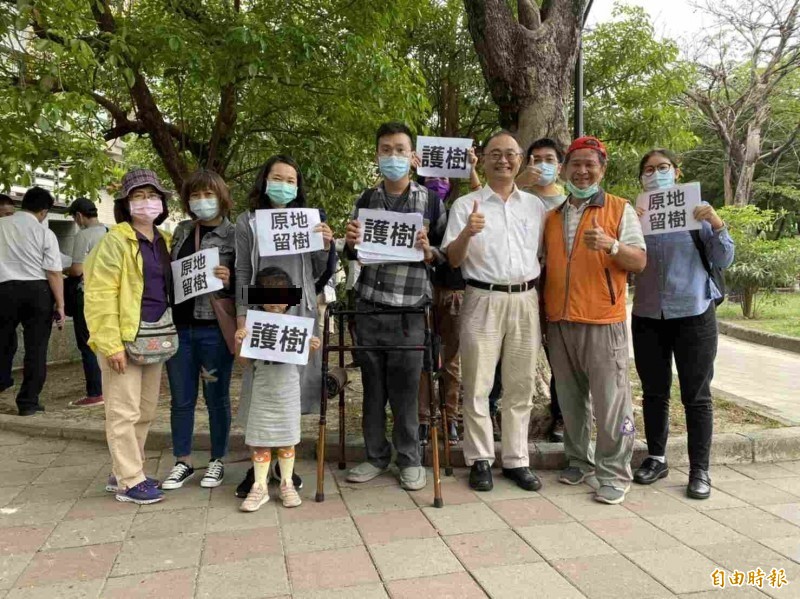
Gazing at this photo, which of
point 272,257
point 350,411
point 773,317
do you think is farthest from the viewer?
point 773,317

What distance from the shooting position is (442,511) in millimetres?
3537

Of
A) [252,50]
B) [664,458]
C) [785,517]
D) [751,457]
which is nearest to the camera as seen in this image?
[785,517]

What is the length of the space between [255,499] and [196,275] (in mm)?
1352

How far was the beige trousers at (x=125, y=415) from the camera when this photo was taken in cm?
364

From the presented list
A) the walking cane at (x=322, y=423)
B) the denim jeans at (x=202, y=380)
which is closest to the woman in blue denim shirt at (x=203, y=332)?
the denim jeans at (x=202, y=380)

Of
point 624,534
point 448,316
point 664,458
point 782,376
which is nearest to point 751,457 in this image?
point 664,458

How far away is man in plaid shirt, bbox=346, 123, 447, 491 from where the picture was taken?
3812mm

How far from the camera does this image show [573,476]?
3.97 metres

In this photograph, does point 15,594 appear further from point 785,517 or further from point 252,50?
point 252,50

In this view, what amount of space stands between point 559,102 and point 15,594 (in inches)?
181

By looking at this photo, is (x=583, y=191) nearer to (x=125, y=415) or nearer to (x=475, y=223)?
(x=475, y=223)

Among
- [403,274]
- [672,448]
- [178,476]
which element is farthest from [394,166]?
[672,448]

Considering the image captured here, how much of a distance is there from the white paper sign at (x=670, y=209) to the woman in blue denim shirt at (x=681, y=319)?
0.05 meters

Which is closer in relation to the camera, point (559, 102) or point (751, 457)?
point (751, 457)
